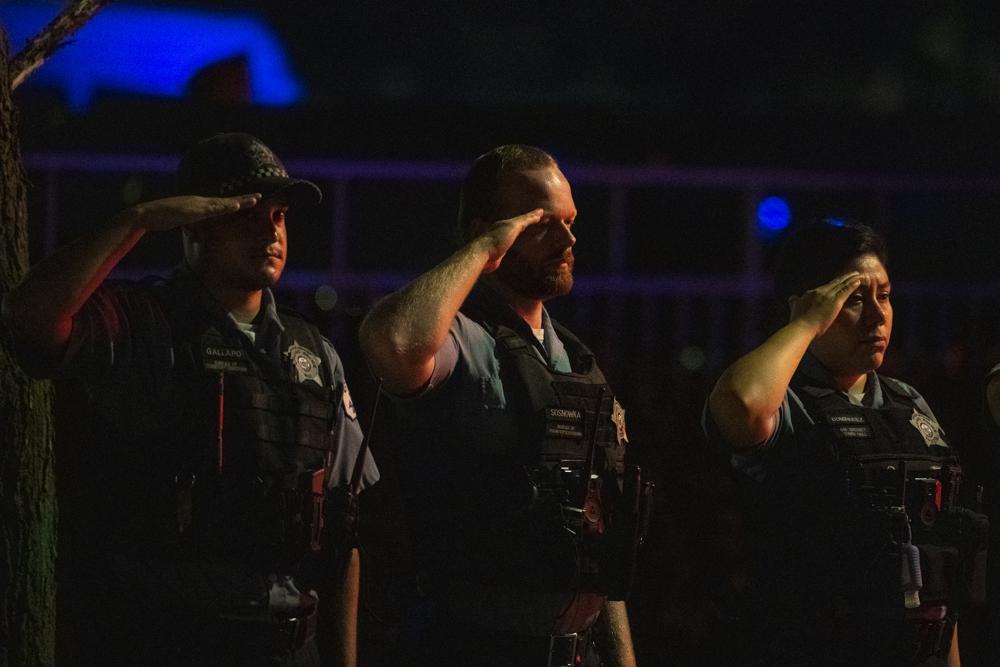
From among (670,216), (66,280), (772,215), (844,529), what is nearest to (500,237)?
(66,280)

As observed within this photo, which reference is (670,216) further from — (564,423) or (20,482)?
(20,482)

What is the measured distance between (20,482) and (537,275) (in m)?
1.70

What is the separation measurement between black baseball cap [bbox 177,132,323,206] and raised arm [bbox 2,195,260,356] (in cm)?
46

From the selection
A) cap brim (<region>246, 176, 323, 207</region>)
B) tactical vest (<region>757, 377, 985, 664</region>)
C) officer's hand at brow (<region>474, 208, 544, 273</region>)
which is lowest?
tactical vest (<region>757, 377, 985, 664</region>)

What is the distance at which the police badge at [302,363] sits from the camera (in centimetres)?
418

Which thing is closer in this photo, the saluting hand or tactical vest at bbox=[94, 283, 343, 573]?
tactical vest at bbox=[94, 283, 343, 573]

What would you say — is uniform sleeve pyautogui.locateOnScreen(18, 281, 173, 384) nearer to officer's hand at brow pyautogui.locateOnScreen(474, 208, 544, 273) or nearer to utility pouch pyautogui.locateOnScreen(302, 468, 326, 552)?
utility pouch pyautogui.locateOnScreen(302, 468, 326, 552)

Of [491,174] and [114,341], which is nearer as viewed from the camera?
[114,341]

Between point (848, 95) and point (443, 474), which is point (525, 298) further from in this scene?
point (848, 95)

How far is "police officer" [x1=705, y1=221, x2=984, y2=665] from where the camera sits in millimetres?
4383

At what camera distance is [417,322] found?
380 centimetres

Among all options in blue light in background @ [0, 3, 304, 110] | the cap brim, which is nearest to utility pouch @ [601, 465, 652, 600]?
the cap brim

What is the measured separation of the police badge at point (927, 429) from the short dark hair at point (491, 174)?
1.38 metres

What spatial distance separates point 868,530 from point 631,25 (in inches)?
351
